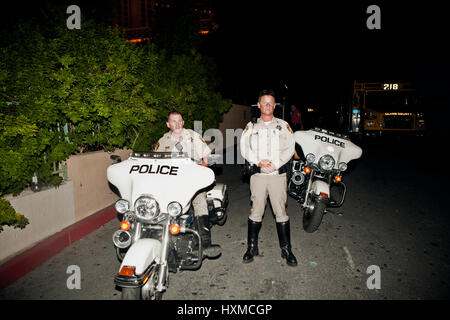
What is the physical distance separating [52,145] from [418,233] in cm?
608

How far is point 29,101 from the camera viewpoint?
3680mm

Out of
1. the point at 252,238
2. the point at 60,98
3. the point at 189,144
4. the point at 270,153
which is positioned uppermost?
the point at 60,98

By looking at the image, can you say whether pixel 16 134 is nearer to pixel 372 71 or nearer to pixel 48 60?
pixel 48 60

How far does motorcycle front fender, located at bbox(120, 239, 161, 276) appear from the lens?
2.41 metres

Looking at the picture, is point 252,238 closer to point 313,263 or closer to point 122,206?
point 313,263

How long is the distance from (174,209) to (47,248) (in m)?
2.51

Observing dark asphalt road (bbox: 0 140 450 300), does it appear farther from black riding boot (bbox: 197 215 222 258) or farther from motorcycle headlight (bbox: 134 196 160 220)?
motorcycle headlight (bbox: 134 196 160 220)

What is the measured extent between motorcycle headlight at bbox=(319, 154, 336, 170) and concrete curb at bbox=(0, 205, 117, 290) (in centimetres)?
403

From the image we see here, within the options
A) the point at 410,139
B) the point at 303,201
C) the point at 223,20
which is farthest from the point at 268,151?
the point at 410,139

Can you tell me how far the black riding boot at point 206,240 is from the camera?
3383 millimetres

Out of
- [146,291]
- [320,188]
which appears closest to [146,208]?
[146,291]

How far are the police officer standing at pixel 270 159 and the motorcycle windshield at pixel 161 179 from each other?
1.00 m

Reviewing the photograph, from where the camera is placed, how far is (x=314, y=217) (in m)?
Answer: 4.45

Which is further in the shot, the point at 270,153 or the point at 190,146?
the point at 190,146
